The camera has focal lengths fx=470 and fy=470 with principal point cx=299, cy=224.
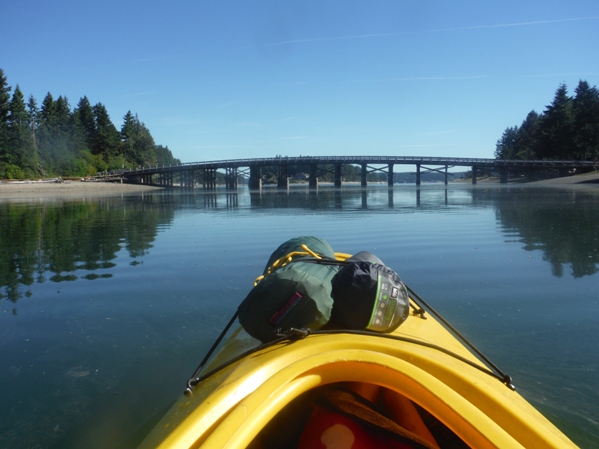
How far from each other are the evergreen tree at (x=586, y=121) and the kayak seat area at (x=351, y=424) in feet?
272

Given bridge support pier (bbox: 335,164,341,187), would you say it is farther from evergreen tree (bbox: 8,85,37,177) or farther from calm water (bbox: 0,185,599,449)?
calm water (bbox: 0,185,599,449)

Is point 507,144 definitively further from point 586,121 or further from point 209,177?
point 209,177

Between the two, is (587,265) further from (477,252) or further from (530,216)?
(530,216)

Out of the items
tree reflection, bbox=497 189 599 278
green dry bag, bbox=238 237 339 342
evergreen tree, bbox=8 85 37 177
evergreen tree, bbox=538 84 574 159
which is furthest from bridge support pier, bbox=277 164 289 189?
green dry bag, bbox=238 237 339 342

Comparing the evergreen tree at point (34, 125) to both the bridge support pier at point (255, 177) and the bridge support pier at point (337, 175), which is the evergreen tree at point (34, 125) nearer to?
the bridge support pier at point (255, 177)

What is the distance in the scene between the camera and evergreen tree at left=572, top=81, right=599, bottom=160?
71.5 metres

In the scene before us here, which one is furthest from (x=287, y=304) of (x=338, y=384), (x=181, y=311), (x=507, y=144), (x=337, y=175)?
(x=507, y=144)

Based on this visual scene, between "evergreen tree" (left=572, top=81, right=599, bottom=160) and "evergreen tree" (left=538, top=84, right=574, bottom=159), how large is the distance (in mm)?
1047

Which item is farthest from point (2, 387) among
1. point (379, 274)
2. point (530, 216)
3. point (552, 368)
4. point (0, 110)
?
point (0, 110)

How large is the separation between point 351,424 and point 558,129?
3476 inches

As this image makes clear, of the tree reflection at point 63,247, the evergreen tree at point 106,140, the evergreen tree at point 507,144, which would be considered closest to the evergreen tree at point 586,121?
the evergreen tree at point 507,144

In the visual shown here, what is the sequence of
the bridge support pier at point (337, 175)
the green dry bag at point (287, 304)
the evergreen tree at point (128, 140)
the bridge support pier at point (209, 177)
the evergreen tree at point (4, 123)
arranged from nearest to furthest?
the green dry bag at point (287, 304), the evergreen tree at point (4, 123), the bridge support pier at point (337, 175), the bridge support pier at point (209, 177), the evergreen tree at point (128, 140)

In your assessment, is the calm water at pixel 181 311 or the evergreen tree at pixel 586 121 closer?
the calm water at pixel 181 311

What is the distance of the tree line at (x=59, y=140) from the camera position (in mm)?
64625
